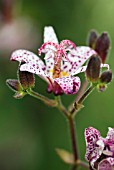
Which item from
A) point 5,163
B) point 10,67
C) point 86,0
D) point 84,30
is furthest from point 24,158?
point 86,0

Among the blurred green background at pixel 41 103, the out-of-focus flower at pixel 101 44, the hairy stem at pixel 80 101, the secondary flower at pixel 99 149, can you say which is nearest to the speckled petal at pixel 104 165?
the secondary flower at pixel 99 149

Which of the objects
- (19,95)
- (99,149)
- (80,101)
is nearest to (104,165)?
(99,149)

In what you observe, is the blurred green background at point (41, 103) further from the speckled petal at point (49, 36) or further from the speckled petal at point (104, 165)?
the speckled petal at point (104, 165)

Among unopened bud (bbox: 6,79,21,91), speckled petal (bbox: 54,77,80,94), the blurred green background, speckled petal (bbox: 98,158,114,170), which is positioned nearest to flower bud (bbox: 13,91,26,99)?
unopened bud (bbox: 6,79,21,91)

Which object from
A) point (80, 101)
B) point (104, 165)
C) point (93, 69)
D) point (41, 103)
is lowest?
point (41, 103)

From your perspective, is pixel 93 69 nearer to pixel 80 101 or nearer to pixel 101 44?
pixel 80 101

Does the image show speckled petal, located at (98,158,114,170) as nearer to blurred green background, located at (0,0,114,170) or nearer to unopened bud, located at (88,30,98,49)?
unopened bud, located at (88,30,98,49)
